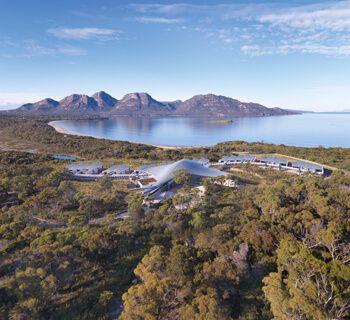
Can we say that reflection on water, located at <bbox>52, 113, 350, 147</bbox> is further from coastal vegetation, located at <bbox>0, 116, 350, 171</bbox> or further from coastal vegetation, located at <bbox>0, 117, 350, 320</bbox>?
coastal vegetation, located at <bbox>0, 117, 350, 320</bbox>

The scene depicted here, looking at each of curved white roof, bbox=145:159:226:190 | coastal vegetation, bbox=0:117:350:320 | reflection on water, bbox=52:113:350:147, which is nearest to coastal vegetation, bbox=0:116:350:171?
curved white roof, bbox=145:159:226:190

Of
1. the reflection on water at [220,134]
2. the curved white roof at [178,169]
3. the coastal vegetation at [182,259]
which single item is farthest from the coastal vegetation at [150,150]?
the coastal vegetation at [182,259]

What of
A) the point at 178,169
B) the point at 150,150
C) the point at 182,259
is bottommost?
the point at 150,150

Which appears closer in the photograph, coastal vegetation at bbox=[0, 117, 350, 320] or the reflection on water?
coastal vegetation at bbox=[0, 117, 350, 320]

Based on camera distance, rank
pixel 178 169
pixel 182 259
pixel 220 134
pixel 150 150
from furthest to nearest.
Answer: pixel 220 134, pixel 150 150, pixel 178 169, pixel 182 259

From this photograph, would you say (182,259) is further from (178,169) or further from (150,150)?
(150,150)

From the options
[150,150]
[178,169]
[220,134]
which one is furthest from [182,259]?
[220,134]

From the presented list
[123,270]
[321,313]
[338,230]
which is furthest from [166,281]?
[338,230]

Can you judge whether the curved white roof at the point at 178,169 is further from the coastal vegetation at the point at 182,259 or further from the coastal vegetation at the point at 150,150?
the coastal vegetation at the point at 150,150
